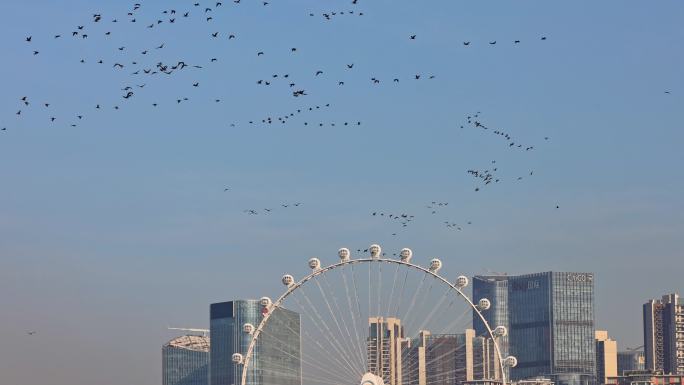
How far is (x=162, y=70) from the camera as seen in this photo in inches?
5443

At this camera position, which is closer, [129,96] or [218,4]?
[218,4]

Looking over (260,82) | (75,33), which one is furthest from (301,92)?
(75,33)

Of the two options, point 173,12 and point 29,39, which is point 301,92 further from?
point 29,39

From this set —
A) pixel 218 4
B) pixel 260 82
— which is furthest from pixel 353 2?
pixel 260 82

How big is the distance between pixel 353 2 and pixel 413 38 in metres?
15.1

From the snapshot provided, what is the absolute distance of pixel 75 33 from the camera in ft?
443

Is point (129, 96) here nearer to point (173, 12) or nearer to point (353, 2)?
point (173, 12)

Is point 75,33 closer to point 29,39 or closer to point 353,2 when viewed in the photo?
point 29,39

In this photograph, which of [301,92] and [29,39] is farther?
[301,92]

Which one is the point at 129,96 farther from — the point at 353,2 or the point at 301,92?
the point at 353,2

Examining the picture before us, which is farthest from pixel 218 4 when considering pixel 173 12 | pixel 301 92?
pixel 301 92

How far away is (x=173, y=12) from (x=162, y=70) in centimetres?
486

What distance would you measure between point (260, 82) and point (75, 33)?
2116 cm

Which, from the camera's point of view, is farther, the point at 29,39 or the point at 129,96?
the point at 129,96
